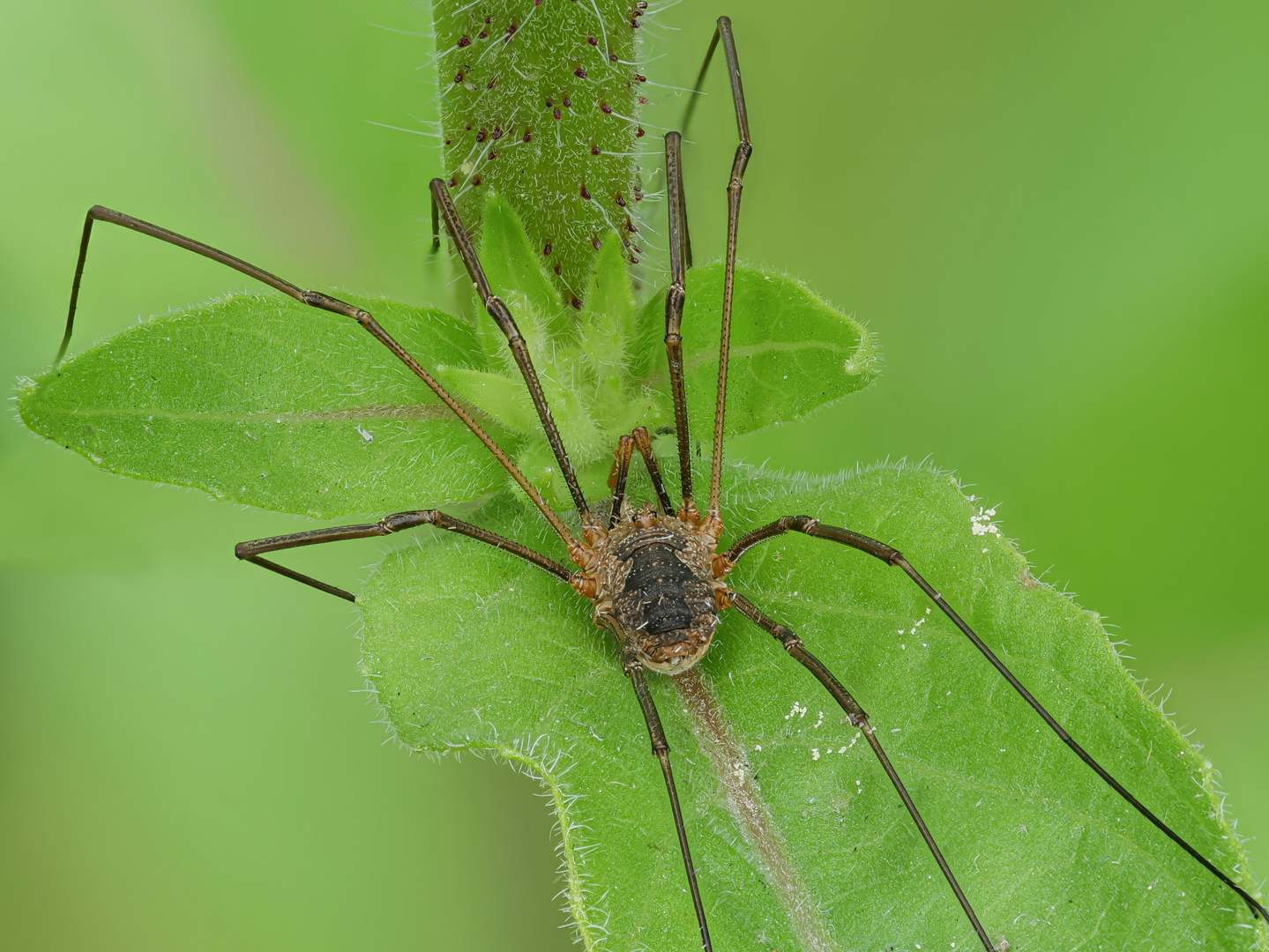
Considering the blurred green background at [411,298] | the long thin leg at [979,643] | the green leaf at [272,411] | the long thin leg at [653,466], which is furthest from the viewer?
the blurred green background at [411,298]

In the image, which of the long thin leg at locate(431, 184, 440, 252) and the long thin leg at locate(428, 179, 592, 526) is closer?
the long thin leg at locate(428, 179, 592, 526)

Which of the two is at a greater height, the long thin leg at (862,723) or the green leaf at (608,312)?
the green leaf at (608,312)

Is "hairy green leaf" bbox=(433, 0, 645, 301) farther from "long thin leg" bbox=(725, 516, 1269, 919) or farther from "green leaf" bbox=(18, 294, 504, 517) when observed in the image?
"long thin leg" bbox=(725, 516, 1269, 919)

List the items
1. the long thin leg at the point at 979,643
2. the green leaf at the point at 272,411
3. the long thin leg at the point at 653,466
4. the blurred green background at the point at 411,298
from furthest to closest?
1. the blurred green background at the point at 411,298
2. the long thin leg at the point at 653,466
3. the green leaf at the point at 272,411
4. the long thin leg at the point at 979,643

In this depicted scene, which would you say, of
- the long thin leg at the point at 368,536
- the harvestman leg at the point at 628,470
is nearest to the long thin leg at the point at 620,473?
the harvestman leg at the point at 628,470

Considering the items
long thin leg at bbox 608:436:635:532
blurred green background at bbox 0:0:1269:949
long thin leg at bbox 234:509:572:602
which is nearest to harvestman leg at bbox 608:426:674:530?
long thin leg at bbox 608:436:635:532

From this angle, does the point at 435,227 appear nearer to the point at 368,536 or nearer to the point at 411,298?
the point at 411,298

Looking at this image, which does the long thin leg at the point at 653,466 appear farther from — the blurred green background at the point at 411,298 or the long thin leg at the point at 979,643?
the blurred green background at the point at 411,298
